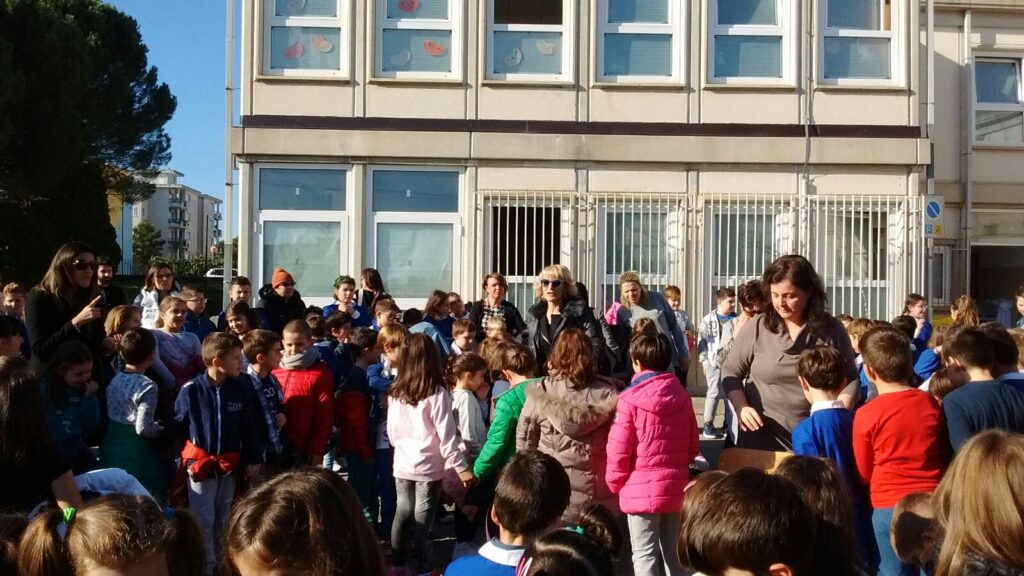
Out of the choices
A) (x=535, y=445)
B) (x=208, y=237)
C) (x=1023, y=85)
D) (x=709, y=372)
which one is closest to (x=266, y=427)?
(x=535, y=445)

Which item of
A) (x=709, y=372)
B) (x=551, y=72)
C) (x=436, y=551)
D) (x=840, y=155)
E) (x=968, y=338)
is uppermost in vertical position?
(x=551, y=72)

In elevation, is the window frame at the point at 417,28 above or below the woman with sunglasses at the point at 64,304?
above

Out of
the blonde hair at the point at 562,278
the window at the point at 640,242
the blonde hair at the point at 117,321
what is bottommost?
the blonde hair at the point at 117,321

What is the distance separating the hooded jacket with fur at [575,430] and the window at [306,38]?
7.51 metres

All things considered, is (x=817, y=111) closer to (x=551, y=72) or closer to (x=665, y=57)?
(x=665, y=57)

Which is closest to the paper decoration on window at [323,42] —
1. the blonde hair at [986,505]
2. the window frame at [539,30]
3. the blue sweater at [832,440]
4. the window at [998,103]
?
the window frame at [539,30]

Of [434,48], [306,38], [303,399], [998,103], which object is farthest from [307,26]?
[998,103]

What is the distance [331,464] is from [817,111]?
306 inches

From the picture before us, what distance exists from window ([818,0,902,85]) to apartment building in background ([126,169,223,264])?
101455 mm

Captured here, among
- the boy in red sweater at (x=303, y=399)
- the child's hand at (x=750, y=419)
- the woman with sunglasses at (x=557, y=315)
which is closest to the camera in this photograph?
the child's hand at (x=750, y=419)

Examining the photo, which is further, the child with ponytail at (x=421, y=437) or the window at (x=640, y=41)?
the window at (x=640, y=41)

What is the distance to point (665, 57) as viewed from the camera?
12.0 meters

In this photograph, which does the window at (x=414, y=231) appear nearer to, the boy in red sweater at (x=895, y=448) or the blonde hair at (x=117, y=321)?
the blonde hair at (x=117, y=321)

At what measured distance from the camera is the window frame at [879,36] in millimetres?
12039
